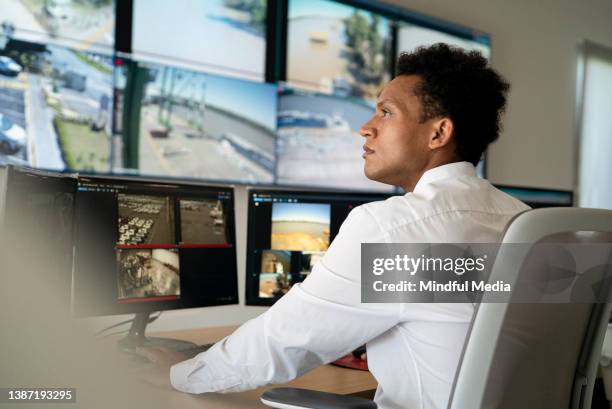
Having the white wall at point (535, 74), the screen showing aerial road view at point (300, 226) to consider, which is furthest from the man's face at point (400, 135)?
the white wall at point (535, 74)

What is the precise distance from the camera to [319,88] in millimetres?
3258

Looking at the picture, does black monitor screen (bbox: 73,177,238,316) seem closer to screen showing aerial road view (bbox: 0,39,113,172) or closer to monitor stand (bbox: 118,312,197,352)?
monitor stand (bbox: 118,312,197,352)

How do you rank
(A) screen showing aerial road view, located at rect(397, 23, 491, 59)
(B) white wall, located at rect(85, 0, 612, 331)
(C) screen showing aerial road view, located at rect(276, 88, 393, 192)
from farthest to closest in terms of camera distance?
(B) white wall, located at rect(85, 0, 612, 331)
(A) screen showing aerial road view, located at rect(397, 23, 491, 59)
(C) screen showing aerial road view, located at rect(276, 88, 393, 192)

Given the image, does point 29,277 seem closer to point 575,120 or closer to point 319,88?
point 319,88

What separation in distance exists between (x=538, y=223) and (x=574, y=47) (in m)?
4.21

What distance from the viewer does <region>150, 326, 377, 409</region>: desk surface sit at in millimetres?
1337

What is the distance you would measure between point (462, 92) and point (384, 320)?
0.53 metres

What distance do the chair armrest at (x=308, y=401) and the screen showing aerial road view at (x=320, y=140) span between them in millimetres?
1935

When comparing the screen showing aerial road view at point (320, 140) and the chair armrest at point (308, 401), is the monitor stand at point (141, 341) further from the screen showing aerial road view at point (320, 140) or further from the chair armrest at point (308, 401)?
the screen showing aerial road view at point (320, 140)

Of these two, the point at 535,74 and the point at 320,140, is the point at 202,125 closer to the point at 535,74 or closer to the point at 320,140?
the point at 320,140

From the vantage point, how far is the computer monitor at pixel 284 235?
2.02 meters

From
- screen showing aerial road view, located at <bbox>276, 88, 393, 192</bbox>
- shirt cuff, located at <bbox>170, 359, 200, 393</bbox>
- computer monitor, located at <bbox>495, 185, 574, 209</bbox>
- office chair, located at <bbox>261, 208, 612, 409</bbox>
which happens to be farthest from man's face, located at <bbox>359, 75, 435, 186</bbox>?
screen showing aerial road view, located at <bbox>276, 88, 393, 192</bbox>

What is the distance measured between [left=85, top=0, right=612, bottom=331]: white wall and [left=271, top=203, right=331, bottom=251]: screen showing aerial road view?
6.63 ft

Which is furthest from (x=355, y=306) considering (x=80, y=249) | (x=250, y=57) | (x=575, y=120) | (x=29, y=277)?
(x=575, y=120)
